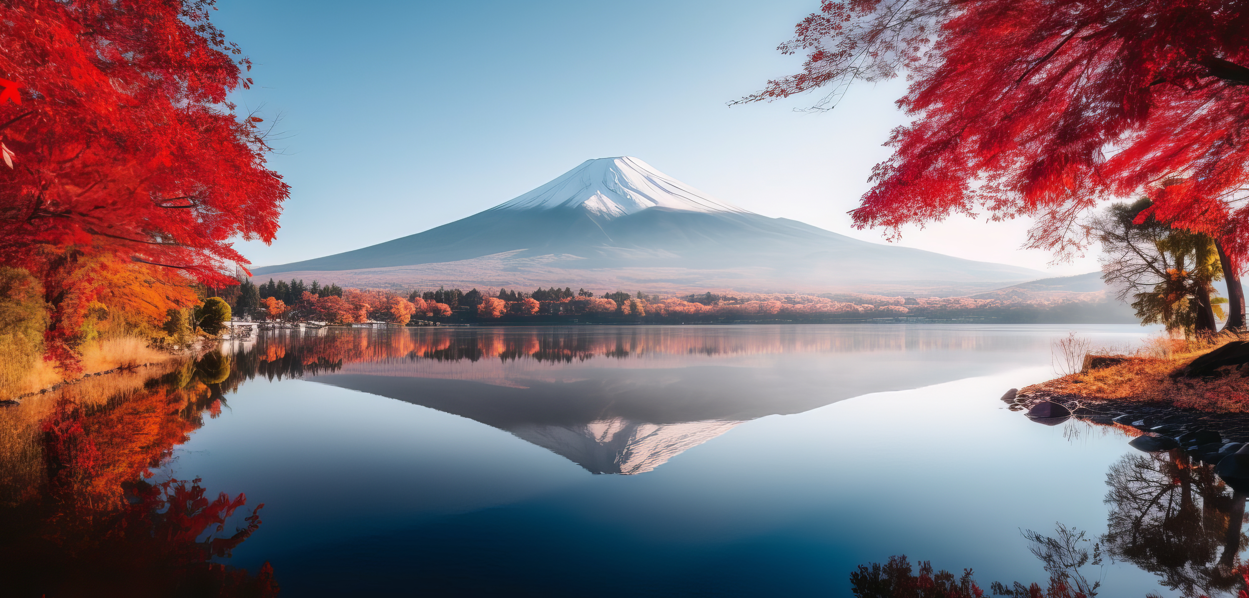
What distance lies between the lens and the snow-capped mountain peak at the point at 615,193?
141 m

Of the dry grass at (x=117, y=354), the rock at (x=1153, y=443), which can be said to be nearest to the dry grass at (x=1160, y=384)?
the rock at (x=1153, y=443)

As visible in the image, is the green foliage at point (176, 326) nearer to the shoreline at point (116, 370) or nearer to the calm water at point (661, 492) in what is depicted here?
the shoreline at point (116, 370)

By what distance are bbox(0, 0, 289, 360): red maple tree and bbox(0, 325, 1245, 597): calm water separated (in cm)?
305

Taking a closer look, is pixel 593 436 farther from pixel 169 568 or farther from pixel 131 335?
pixel 131 335

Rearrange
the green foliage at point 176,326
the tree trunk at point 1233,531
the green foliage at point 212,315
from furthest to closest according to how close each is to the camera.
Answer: the green foliage at point 212,315
the green foliage at point 176,326
the tree trunk at point 1233,531

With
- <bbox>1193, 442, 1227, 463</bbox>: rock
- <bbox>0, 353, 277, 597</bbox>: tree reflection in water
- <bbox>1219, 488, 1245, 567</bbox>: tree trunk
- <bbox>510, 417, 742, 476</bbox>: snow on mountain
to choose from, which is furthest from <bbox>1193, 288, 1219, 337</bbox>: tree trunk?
<bbox>0, 353, 277, 597</bbox>: tree reflection in water

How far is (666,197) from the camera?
145m

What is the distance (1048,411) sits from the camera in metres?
8.48

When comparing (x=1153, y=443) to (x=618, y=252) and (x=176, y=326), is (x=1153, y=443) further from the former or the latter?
(x=618, y=252)

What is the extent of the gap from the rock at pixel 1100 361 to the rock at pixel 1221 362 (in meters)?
2.59

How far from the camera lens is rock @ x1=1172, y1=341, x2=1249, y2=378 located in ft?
25.2

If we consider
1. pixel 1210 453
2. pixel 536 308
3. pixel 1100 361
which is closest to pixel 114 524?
pixel 1210 453

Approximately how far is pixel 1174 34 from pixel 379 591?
6903 mm

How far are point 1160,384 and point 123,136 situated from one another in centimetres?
1630
